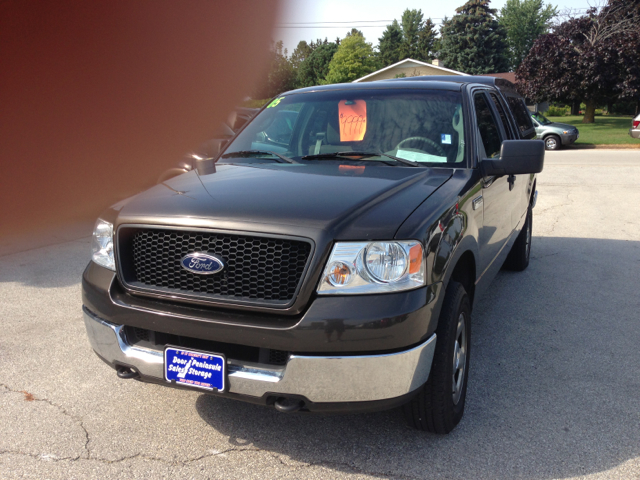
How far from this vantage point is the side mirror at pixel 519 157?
133 inches

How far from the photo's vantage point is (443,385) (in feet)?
8.75

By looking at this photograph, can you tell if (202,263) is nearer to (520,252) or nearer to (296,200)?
(296,200)

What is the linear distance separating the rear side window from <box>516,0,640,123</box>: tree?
27.7 m

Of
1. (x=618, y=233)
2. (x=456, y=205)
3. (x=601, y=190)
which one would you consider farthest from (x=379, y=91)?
(x=601, y=190)

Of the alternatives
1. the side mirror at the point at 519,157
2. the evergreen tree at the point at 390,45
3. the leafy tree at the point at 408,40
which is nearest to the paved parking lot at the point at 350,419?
the side mirror at the point at 519,157

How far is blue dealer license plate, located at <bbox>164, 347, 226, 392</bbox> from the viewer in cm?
247

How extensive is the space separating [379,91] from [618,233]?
17.3 ft

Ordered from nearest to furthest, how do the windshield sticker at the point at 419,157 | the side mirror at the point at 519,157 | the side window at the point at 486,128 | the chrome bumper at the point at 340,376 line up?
the chrome bumper at the point at 340,376 < the side mirror at the point at 519,157 < the windshield sticker at the point at 419,157 < the side window at the point at 486,128

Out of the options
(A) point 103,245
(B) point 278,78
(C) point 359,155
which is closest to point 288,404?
(A) point 103,245

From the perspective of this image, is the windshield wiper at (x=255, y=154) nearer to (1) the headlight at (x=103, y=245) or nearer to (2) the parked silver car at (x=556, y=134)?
(1) the headlight at (x=103, y=245)

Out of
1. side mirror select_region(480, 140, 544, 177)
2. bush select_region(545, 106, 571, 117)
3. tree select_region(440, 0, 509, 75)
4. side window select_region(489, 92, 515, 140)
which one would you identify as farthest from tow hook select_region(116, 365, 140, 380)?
tree select_region(440, 0, 509, 75)

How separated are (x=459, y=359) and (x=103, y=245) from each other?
1946 millimetres

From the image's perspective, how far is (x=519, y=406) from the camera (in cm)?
321

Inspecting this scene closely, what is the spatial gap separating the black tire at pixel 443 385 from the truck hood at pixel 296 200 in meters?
0.52
